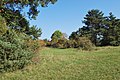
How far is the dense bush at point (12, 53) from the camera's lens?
52.9ft

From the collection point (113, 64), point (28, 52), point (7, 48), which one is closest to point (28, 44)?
point (28, 52)

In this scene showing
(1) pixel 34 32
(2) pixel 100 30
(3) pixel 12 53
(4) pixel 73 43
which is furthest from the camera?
(2) pixel 100 30

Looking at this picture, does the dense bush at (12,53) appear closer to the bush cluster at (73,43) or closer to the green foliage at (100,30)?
the bush cluster at (73,43)

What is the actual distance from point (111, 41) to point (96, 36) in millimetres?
6343

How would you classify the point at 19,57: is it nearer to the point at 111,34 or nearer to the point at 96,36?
the point at 111,34

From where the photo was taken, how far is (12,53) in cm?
1644

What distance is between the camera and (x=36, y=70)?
52.2ft

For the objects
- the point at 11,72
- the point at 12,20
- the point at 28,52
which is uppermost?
the point at 12,20

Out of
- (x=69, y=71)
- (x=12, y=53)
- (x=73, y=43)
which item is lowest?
(x=69, y=71)

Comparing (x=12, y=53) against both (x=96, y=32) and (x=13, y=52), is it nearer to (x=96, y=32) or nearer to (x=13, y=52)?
(x=13, y=52)

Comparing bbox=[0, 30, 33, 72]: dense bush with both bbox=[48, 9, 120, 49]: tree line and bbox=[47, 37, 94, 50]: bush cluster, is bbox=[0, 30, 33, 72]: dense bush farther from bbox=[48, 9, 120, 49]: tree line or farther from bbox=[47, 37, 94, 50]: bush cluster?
bbox=[48, 9, 120, 49]: tree line

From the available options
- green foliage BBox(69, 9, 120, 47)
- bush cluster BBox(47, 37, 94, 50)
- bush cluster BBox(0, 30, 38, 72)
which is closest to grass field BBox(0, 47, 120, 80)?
bush cluster BBox(0, 30, 38, 72)

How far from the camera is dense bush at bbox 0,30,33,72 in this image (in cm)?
1612

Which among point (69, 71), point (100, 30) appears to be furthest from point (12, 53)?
point (100, 30)
